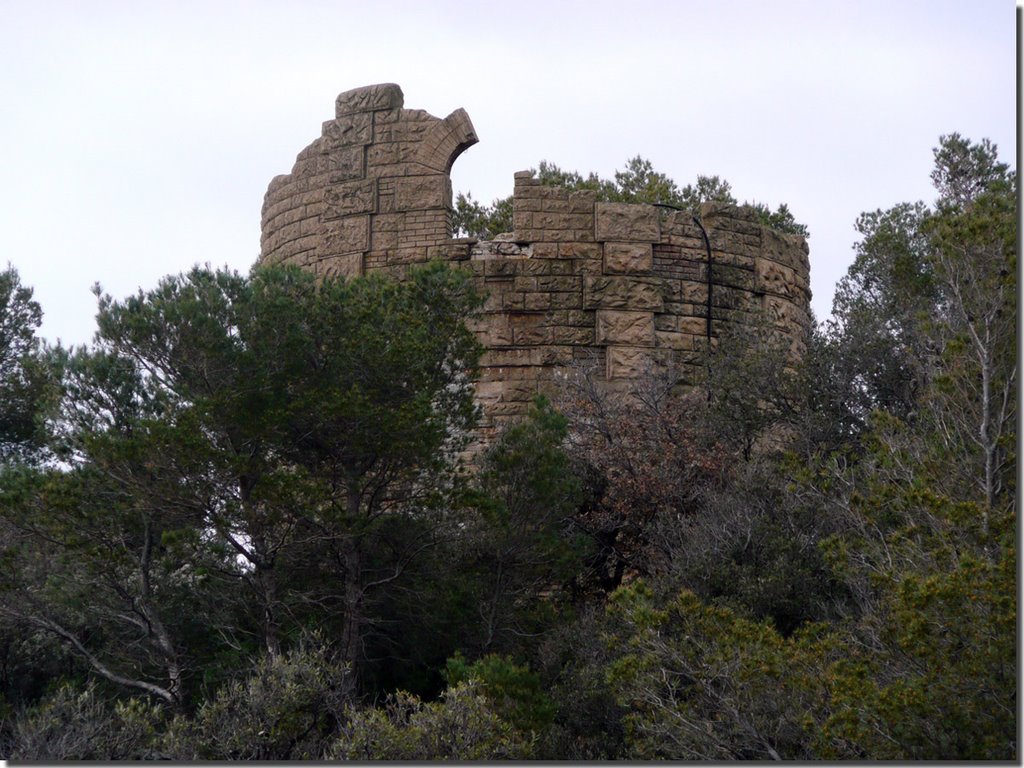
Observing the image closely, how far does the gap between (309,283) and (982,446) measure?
494cm

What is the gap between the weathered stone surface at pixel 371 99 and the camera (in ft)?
44.7

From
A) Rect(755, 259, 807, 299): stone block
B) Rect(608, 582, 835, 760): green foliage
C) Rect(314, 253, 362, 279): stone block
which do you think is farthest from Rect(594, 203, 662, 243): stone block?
Rect(608, 582, 835, 760): green foliage

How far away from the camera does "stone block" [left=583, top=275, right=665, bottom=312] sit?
1305 centimetres

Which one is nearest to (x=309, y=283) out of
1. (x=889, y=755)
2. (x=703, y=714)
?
(x=703, y=714)

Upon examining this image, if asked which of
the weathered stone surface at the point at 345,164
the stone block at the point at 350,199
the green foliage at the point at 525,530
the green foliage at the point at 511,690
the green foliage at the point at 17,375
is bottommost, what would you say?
the green foliage at the point at 511,690

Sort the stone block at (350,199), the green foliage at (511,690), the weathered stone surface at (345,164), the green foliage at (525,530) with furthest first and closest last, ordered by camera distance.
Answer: the weathered stone surface at (345,164)
the stone block at (350,199)
the green foliage at (525,530)
the green foliage at (511,690)

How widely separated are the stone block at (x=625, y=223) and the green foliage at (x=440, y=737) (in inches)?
223

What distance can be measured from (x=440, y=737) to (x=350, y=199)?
649 centimetres

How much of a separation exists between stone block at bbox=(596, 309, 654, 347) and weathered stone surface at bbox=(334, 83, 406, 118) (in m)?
2.78

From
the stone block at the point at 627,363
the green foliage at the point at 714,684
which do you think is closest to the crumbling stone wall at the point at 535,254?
the stone block at the point at 627,363

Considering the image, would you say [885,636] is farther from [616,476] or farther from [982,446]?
[616,476]

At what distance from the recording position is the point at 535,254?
13109mm

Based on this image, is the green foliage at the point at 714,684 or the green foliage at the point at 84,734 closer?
the green foliage at the point at 714,684

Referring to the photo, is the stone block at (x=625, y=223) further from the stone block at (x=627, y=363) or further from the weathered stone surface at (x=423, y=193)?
the weathered stone surface at (x=423, y=193)
